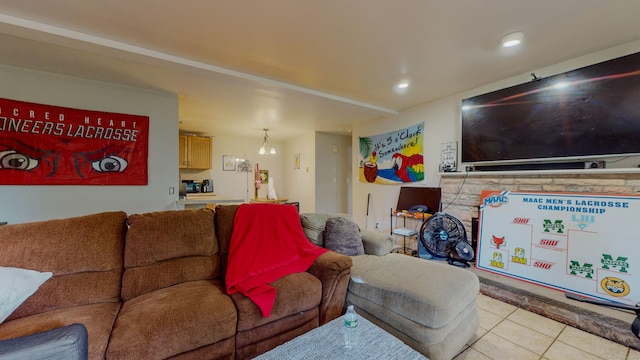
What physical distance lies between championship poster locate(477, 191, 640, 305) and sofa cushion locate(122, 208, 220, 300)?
2937 millimetres

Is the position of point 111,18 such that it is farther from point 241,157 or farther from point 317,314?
point 241,157

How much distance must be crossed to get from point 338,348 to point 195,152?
5.40 m

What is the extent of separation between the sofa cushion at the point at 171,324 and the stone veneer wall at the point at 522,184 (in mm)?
3014

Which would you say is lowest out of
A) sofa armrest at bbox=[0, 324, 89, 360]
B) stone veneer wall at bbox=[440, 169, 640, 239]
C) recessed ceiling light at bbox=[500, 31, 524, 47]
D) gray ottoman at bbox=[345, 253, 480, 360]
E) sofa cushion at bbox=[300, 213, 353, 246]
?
gray ottoman at bbox=[345, 253, 480, 360]

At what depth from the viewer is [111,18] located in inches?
70.4

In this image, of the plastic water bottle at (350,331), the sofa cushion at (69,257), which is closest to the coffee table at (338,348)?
the plastic water bottle at (350,331)

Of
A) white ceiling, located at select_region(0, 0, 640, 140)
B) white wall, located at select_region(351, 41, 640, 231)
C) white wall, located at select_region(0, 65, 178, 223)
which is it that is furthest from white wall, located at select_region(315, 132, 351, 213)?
white wall, located at select_region(0, 65, 178, 223)

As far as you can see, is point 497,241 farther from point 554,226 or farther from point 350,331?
point 350,331

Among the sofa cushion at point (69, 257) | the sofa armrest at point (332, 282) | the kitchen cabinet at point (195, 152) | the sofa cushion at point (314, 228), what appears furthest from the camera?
the kitchen cabinet at point (195, 152)

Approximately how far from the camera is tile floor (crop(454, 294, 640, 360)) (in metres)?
1.67

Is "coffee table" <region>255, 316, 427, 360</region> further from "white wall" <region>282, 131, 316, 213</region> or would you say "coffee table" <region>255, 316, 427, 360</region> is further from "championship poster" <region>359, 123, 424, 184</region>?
"white wall" <region>282, 131, 316, 213</region>

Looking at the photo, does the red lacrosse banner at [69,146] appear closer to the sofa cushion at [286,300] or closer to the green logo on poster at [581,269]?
the sofa cushion at [286,300]

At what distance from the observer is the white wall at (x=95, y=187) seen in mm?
2504

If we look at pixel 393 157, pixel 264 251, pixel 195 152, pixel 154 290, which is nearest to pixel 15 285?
pixel 154 290
